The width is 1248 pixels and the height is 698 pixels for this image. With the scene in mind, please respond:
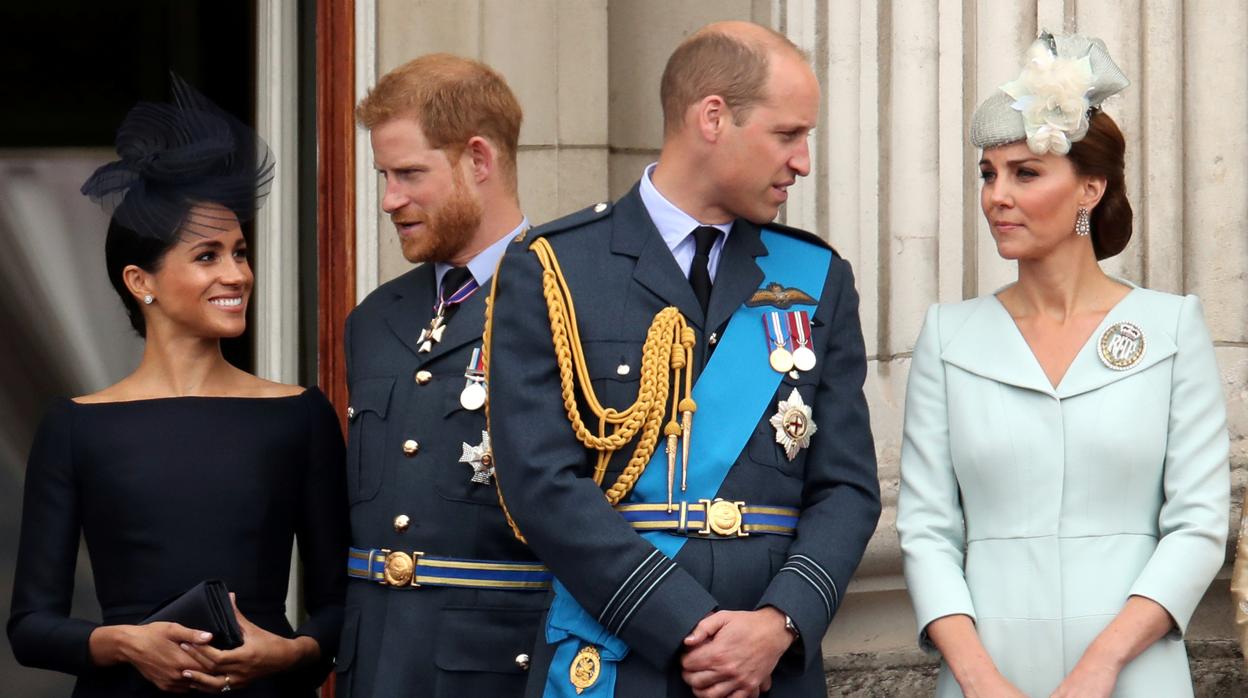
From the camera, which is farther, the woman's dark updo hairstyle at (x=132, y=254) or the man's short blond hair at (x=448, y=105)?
the man's short blond hair at (x=448, y=105)

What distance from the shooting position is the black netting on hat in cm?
411

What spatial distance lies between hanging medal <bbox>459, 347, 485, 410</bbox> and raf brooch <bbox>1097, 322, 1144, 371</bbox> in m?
1.14

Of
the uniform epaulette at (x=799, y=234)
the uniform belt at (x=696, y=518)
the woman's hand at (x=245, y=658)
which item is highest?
the uniform epaulette at (x=799, y=234)

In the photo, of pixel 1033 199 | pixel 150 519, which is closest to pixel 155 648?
pixel 150 519

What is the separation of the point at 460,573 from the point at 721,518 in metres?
0.65

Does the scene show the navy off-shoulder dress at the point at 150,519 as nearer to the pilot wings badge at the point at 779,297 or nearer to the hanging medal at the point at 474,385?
the hanging medal at the point at 474,385

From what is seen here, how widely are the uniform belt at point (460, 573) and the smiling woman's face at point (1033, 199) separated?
105 centimetres

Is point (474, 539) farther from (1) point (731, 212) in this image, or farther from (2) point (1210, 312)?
(2) point (1210, 312)

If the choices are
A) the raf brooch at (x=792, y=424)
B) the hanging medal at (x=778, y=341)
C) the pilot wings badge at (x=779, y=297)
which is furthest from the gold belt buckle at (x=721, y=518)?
the pilot wings badge at (x=779, y=297)

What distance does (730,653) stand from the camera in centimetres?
335

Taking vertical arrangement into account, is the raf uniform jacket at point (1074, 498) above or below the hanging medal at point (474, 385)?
below

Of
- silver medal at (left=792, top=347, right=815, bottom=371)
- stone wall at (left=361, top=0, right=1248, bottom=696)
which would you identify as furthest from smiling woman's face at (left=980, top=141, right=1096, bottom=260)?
stone wall at (left=361, top=0, right=1248, bottom=696)

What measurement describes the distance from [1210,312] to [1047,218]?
1108mm

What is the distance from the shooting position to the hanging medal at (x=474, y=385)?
3.98 meters
